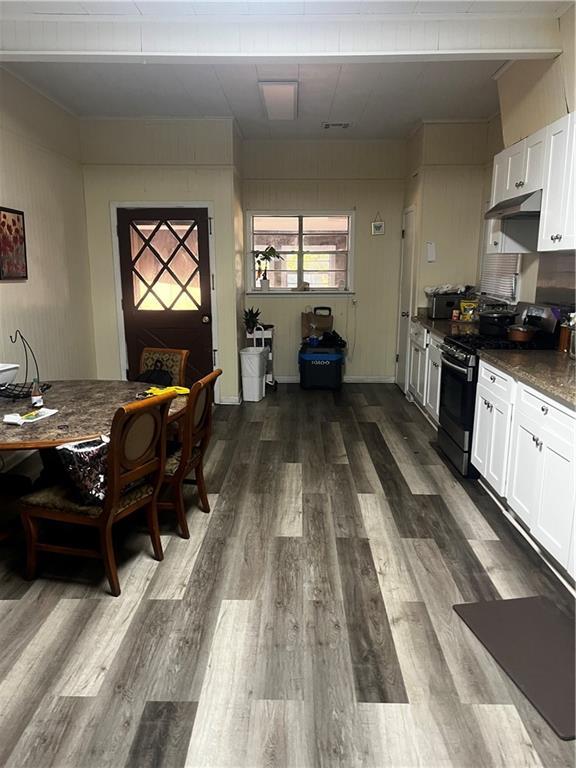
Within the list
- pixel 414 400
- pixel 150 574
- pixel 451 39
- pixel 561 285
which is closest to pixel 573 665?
pixel 150 574

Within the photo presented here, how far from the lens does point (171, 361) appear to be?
3754 mm

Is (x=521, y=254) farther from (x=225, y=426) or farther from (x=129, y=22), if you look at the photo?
(x=129, y=22)

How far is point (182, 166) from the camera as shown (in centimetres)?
527

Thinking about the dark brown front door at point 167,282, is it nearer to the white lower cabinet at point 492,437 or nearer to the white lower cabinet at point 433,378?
the white lower cabinet at point 433,378

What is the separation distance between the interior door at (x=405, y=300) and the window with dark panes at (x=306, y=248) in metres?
0.68

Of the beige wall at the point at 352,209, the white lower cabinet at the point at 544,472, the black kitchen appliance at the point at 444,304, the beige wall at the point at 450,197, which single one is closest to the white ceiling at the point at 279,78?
the beige wall at the point at 450,197

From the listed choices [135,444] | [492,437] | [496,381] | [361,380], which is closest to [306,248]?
[361,380]

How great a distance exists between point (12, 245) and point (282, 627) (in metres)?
3.36

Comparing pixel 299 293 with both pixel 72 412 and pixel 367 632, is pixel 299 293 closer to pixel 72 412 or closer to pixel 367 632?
pixel 72 412

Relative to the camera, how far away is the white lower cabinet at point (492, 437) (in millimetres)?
3035

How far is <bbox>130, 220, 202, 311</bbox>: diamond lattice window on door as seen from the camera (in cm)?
546

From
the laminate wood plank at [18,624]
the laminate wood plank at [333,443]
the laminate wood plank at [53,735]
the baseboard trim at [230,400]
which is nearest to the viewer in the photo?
the laminate wood plank at [53,735]

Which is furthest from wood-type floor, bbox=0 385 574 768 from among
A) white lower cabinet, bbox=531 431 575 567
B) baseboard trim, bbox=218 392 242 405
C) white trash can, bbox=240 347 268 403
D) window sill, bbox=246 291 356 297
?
window sill, bbox=246 291 356 297

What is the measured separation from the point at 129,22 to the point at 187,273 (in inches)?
108
